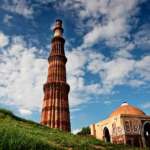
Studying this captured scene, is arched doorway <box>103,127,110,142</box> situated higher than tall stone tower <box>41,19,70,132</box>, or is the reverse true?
tall stone tower <box>41,19,70,132</box>

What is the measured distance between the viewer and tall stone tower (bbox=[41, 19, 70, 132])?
38.2 m

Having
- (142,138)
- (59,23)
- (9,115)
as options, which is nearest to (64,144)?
(9,115)

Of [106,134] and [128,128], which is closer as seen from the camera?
[128,128]

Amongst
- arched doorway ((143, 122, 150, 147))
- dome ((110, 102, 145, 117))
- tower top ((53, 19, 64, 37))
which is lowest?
arched doorway ((143, 122, 150, 147))

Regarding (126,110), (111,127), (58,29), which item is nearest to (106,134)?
(111,127)

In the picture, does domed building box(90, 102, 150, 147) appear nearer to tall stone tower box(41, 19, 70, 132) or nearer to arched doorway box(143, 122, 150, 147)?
arched doorway box(143, 122, 150, 147)

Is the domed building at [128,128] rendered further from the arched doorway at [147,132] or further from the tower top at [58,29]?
the tower top at [58,29]

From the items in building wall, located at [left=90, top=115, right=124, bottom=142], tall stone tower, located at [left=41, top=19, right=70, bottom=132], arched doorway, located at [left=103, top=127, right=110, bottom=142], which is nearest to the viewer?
building wall, located at [left=90, top=115, right=124, bottom=142]

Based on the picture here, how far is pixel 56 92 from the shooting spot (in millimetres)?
39719

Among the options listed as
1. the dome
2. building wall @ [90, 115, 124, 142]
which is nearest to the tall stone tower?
building wall @ [90, 115, 124, 142]

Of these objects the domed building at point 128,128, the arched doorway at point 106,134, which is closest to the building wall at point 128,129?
the domed building at point 128,128

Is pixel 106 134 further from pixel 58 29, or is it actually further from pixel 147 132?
pixel 58 29

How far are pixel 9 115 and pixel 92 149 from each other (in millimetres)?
9760

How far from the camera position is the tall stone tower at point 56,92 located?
38156 millimetres
